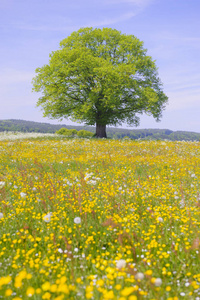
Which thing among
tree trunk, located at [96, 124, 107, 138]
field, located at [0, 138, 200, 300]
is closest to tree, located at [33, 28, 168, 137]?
tree trunk, located at [96, 124, 107, 138]

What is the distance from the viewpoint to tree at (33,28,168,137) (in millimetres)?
23781

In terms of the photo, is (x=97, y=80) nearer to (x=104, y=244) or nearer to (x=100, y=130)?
(x=100, y=130)

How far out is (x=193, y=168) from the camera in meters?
9.13

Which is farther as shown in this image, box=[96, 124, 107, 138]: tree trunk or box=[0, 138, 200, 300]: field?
box=[96, 124, 107, 138]: tree trunk

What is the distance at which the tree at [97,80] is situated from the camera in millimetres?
23781

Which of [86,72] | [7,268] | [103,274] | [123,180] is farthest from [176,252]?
[86,72]

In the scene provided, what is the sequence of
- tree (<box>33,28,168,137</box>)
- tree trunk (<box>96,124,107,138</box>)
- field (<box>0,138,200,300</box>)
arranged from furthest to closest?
tree trunk (<box>96,124,107,138</box>) < tree (<box>33,28,168,137</box>) < field (<box>0,138,200,300</box>)

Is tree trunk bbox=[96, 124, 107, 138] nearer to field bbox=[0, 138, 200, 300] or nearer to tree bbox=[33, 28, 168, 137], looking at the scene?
tree bbox=[33, 28, 168, 137]

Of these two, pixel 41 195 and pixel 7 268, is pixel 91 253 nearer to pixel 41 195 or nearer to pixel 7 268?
pixel 7 268

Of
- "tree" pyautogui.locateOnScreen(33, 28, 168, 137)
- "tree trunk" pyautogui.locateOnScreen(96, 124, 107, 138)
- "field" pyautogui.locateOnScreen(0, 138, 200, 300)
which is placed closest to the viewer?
"field" pyautogui.locateOnScreen(0, 138, 200, 300)

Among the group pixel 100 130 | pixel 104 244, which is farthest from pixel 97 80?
pixel 104 244

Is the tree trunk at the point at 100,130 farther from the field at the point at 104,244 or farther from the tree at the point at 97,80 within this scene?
the field at the point at 104,244

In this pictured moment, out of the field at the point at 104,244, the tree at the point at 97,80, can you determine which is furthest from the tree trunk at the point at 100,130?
the field at the point at 104,244

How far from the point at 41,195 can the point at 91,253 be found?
296 cm
